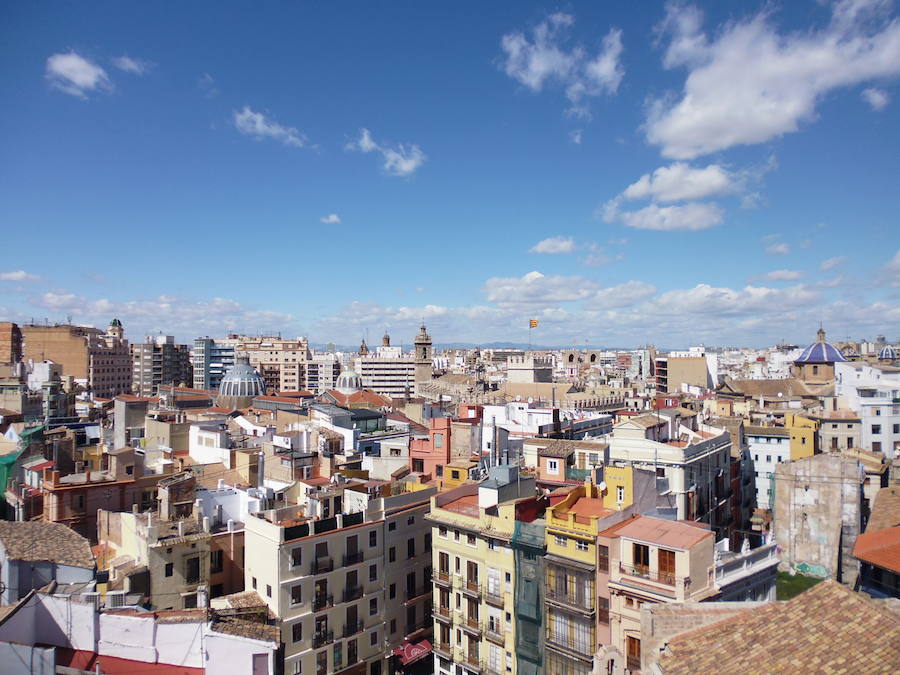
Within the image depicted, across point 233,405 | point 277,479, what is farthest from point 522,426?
point 233,405

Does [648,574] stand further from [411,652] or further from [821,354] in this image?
[821,354]

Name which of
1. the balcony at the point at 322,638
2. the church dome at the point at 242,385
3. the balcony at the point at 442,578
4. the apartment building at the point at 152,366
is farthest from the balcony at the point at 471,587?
the apartment building at the point at 152,366

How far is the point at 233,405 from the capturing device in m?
77.1

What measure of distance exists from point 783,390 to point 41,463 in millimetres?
81784

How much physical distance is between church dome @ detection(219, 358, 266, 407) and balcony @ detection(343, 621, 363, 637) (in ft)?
173

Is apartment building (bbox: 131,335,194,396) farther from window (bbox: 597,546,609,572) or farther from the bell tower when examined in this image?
window (bbox: 597,546,609,572)

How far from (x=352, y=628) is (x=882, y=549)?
22649mm

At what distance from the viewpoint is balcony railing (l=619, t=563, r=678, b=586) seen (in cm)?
2070

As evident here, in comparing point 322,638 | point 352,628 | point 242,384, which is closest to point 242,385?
point 242,384

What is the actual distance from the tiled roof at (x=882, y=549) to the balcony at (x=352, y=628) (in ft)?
70.8

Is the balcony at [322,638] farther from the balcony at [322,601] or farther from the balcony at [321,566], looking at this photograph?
the balcony at [321,566]

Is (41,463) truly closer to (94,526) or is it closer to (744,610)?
(94,526)

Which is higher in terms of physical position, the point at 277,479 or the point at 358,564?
the point at 277,479

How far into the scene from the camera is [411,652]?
3081 centimetres
